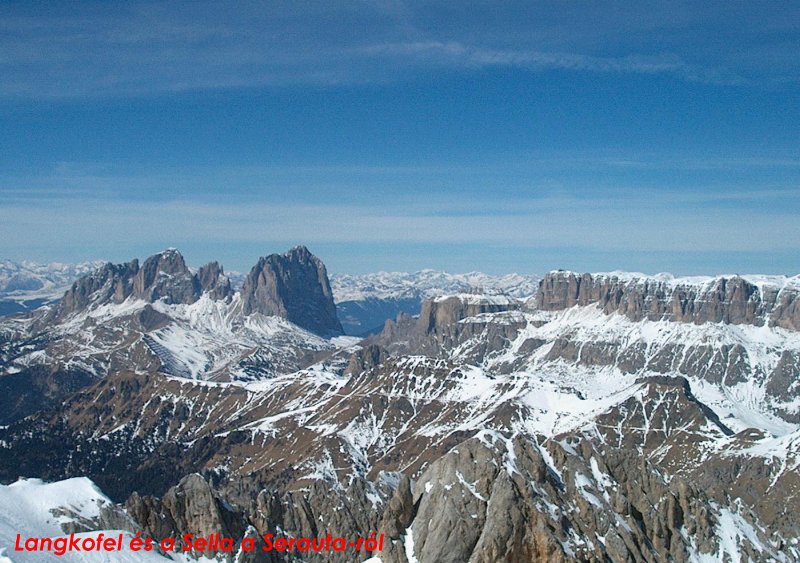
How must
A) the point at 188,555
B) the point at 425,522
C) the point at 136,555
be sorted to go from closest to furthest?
the point at 425,522 → the point at 136,555 → the point at 188,555

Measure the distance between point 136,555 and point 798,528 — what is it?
519ft

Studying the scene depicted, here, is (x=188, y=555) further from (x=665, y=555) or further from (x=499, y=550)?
(x=665, y=555)

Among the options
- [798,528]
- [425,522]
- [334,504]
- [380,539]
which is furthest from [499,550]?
[798,528]

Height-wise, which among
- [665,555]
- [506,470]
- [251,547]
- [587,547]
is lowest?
[251,547]

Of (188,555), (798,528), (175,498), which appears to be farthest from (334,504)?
(798,528)

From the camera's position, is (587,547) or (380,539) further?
(380,539)

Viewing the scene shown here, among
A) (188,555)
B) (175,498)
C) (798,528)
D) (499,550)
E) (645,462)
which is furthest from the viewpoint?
(798,528)

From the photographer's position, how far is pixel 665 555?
392ft

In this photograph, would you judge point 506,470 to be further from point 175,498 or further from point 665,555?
point 175,498

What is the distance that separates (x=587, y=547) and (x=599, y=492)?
69.9 feet

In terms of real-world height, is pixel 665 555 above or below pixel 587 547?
below

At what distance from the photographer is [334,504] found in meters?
190

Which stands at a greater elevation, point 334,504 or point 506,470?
point 506,470

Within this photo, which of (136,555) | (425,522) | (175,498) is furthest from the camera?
(175,498)
